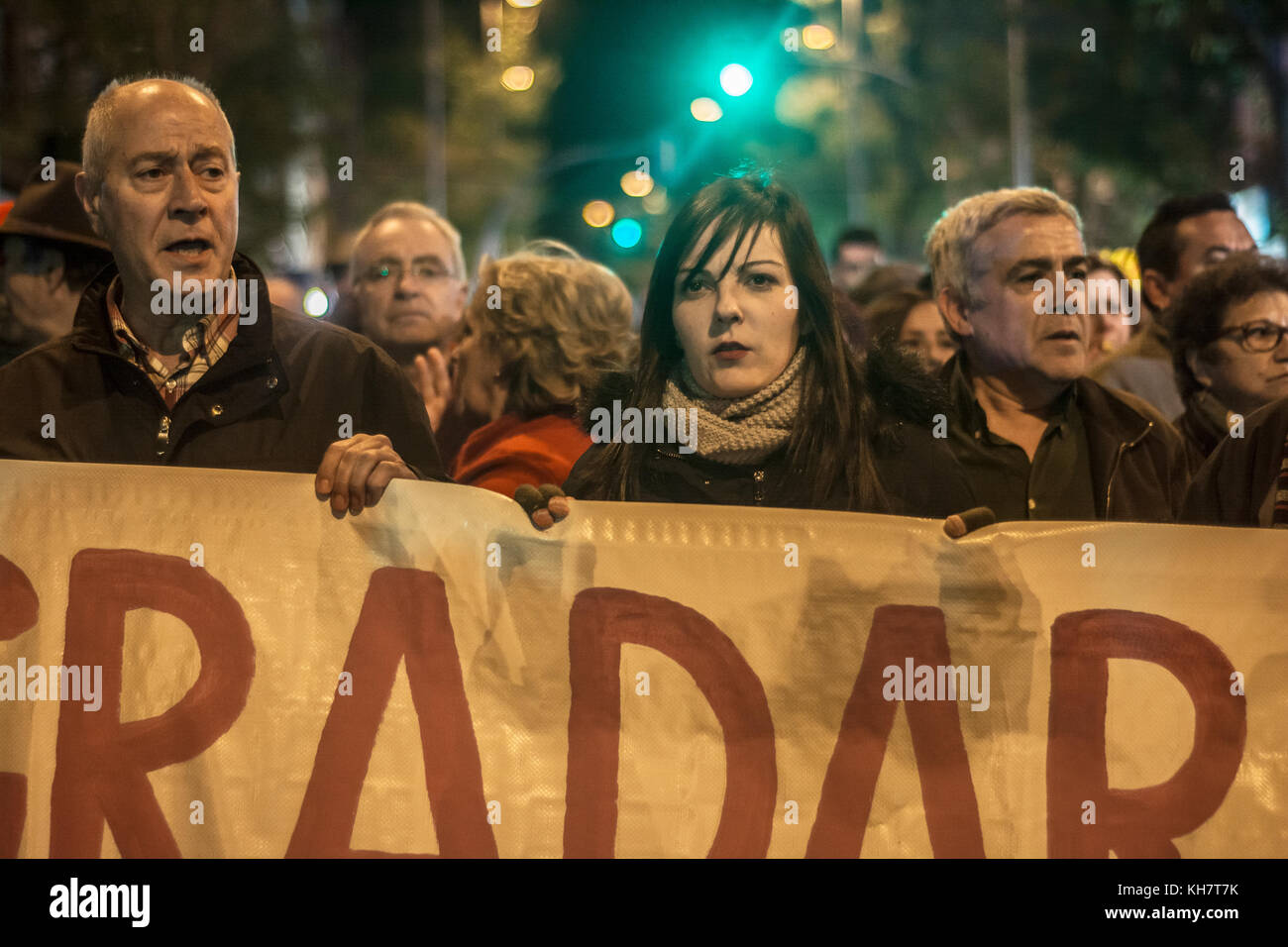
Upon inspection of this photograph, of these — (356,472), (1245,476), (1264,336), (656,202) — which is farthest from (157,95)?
(656,202)

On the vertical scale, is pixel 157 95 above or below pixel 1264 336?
above

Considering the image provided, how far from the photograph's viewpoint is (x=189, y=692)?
11.6 ft

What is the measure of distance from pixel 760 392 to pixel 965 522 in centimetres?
55

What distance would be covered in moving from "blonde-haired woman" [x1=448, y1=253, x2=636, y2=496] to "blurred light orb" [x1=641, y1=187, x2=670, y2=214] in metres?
43.3

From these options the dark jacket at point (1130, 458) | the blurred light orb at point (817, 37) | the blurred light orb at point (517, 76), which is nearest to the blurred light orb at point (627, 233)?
the blurred light orb at point (817, 37)

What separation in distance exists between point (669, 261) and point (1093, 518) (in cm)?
132

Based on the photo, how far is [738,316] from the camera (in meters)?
3.74

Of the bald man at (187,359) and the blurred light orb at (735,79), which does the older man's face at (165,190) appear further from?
the blurred light orb at (735,79)

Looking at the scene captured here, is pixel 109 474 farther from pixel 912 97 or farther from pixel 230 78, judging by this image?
pixel 912 97

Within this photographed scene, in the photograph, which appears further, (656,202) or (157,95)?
(656,202)

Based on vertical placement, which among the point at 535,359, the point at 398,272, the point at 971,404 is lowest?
the point at 971,404

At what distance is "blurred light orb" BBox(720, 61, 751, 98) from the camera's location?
14.3 meters

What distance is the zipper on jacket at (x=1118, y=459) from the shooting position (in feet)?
13.9

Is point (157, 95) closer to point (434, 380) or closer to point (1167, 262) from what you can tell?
point (434, 380)
